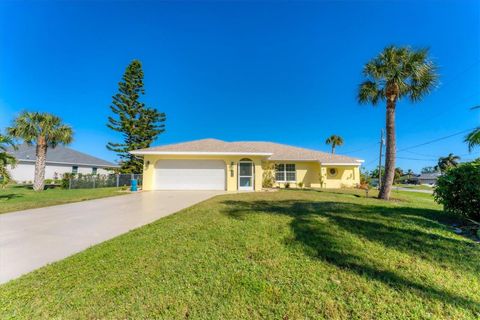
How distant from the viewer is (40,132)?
52.6 feet

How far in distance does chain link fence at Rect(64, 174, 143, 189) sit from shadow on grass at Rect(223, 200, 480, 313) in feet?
58.8

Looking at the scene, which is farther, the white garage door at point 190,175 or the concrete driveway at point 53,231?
the white garage door at point 190,175

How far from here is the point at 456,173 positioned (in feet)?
19.0

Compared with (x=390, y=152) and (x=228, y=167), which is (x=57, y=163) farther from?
(x=390, y=152)

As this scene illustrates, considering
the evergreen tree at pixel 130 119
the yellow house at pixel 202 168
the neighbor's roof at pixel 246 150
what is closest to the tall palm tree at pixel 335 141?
the neighbor's roof at pixel 246 150

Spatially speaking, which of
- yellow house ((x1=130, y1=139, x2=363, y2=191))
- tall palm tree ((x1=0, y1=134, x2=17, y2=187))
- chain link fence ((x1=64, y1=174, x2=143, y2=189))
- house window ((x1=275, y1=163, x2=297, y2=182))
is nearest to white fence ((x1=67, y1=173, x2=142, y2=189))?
chain link fence ((x1=64, y1=174, x2=143, y2=189))

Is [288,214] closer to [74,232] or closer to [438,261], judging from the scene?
[438,261]

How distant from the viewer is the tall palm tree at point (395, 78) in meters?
10.5

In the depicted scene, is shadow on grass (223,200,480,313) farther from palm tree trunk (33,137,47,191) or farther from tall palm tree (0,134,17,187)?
palm tree trunk (33,137,47,191)

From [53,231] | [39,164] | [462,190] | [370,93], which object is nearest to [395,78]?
[370,93]

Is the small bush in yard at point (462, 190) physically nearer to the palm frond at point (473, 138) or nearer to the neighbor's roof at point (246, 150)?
the palm frond at point (473, 138)

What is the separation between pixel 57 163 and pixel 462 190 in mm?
34358

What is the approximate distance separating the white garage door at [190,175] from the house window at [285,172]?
6.28 m

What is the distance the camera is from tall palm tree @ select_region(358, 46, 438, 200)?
10.5m
